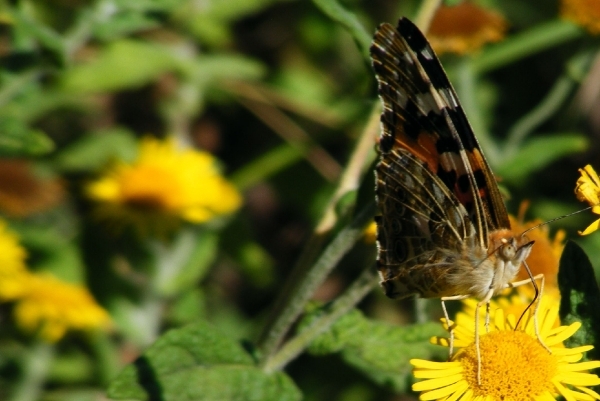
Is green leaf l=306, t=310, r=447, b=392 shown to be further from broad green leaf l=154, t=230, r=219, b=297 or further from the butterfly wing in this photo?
broad green leaf l=154, t=230, r=219, b=297

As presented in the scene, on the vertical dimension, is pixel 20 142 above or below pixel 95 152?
above

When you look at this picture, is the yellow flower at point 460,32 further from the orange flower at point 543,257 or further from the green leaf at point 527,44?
the orange flower at point 543,257

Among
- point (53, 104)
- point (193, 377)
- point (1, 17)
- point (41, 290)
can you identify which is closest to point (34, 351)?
point (41, 290)

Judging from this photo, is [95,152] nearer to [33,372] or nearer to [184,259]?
[184,259]

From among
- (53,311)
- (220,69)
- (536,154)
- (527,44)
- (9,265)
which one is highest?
(527,44)

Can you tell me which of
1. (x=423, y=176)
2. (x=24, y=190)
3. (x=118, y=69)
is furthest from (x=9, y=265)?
(x=423, y=176)

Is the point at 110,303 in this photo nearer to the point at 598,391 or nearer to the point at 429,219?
the point at 429,219
